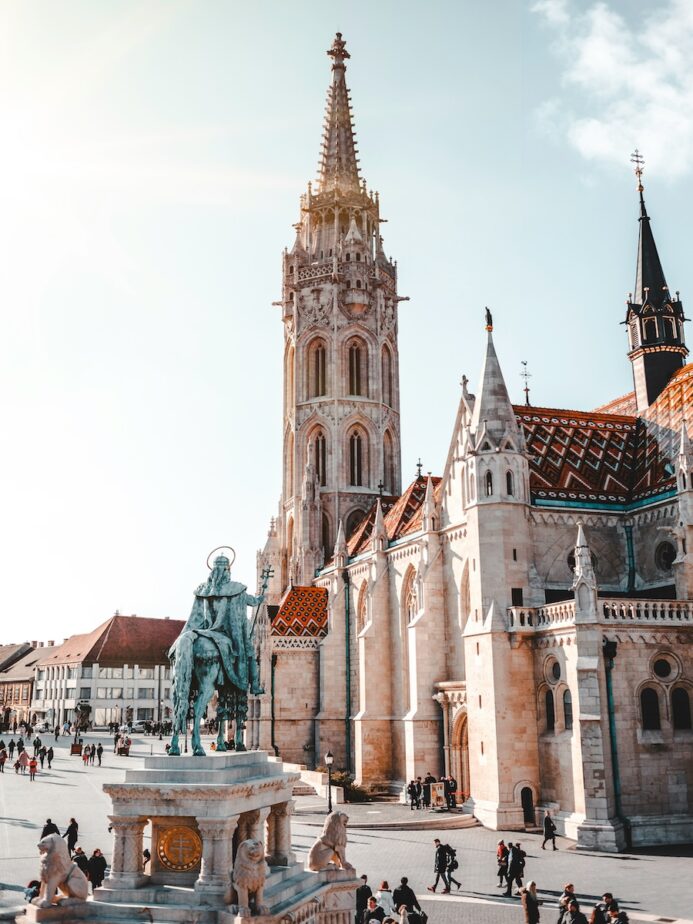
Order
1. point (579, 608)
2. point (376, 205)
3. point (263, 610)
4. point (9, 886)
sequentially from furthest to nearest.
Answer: point (376, 205), point (263, 610), point (579, 608), point (9, 886)

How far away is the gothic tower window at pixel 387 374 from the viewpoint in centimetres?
5678

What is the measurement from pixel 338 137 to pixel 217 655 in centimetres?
5275

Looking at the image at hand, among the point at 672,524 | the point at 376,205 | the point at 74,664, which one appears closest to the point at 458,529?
the point at 672,524

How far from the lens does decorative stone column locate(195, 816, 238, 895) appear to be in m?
12.6

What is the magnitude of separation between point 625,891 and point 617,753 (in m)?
7.19

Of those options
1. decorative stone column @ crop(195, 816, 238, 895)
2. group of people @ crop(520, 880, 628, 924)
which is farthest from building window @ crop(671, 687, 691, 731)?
decorative stone column @ crop(195, 816, 238, 895)

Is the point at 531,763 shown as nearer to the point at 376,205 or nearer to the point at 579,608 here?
the point at 579,608

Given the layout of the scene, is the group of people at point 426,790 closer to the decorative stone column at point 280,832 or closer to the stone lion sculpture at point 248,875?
the decorative stone column at point 280,832

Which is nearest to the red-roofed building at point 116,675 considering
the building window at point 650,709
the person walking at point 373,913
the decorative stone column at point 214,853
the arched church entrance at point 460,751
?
the arched church entrance at point 460,751

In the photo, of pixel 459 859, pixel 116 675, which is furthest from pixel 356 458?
pixel 116 675

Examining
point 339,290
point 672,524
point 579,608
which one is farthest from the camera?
point 339,290

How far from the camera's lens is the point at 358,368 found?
56.2m

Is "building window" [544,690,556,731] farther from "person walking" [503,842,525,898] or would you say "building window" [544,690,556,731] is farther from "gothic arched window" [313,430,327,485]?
"gothic arched window" [313,430,327,485]

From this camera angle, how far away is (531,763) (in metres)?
28.2
